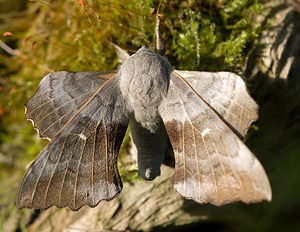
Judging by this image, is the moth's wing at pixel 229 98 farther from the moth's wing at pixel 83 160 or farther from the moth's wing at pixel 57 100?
the moth's wing at pixel 57 100

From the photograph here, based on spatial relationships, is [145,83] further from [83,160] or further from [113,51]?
[113,51]

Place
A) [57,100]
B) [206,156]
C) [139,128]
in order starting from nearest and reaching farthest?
[206,156] < [57,100] < [139,128]

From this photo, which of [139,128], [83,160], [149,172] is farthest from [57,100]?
[149,172]

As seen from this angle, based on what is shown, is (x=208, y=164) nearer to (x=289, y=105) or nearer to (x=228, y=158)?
(x=228, y=158)

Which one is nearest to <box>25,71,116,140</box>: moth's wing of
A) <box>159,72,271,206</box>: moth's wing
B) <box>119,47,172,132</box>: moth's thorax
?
<box>119,47,172,132</box>: moth's thorax

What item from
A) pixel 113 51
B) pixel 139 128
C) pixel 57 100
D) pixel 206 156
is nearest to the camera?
pixel 206 156

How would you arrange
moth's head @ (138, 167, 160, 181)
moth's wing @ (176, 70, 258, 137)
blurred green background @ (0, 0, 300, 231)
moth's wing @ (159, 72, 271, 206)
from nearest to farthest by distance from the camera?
moth's wing @ (159, 72, 271, 206)
moth's wing @ (176, 70, 258, 137)
moth's head @ (138, 167, 160, 181)
blurred green background @ (0, 0, 300, 231)

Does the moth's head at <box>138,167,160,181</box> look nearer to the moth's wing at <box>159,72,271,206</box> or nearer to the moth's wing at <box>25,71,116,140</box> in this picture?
the moth's wing at <box>159,72,271,206</box>
